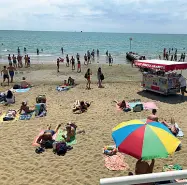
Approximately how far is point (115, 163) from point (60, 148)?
1724 millimetres

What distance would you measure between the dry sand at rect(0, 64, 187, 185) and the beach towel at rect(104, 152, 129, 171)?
0.14 meters

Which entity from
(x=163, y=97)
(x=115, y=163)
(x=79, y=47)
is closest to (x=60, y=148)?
(x=115, y=163)

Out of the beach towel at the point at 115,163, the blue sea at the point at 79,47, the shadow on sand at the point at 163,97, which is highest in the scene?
the blue sea at the point at 79,47

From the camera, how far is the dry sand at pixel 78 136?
659cm

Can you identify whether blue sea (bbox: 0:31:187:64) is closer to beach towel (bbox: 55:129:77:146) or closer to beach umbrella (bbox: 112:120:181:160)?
beach towel (bbox: 55:129:77:146)

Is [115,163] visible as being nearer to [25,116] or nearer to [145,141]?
[145,141]

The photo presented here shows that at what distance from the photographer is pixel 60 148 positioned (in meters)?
7.82

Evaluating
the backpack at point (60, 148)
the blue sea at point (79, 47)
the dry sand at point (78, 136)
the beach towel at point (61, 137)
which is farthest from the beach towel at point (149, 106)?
the blue sea at point (79, 47)

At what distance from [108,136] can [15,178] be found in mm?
3532

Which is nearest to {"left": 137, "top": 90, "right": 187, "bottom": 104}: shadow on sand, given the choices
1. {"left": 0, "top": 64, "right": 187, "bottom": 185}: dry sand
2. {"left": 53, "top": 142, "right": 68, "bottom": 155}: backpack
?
{"left": 0, "top": 64, "right": 187, "bottom": 185}: dry sand

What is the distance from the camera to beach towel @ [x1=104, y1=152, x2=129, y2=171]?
685 centimetres

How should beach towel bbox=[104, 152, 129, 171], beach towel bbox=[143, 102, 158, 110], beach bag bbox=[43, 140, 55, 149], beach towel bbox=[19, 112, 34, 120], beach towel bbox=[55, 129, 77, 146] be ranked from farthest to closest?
beach towel bbox=[143, 102, 158, 110], beach towel bbox=[19, 112, 34, 120], beach towel bbox=[55, 129, 77, 146], beach bag bbox=[43, 140, 55, 149], beach towel bbox=[104, 152, 129, 171]

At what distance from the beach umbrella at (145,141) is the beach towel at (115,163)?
7.60 feet

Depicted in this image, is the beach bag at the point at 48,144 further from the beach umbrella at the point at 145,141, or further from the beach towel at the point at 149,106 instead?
the beach towel at the point at 149,106
